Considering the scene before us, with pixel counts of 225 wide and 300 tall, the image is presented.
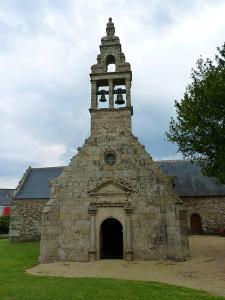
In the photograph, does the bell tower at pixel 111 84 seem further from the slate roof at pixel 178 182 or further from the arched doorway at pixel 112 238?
the slate roof at pixel 178 182

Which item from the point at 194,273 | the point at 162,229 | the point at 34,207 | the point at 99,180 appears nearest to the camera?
the point at 194,273

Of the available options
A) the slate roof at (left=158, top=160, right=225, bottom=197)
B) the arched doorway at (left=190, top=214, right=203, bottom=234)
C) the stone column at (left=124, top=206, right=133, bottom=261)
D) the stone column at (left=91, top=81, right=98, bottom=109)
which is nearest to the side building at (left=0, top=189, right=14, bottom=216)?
the slate roof at (left=158, top=160, right=225, bottom=197)

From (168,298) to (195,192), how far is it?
59.7 feet

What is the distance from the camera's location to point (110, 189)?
15.3 metres

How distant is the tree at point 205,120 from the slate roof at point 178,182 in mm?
12196

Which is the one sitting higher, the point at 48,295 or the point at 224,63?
the point at 224,63

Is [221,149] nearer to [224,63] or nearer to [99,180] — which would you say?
[224,63]

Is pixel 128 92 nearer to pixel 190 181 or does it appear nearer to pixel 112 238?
pixel 112 238

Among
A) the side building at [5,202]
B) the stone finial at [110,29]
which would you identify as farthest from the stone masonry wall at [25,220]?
the side building at [5,202]

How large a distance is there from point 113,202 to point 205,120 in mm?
6028

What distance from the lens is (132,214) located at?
1490 centimetres

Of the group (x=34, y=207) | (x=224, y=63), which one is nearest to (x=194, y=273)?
(x=224, y=63)

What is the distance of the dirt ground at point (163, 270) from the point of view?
1003cm

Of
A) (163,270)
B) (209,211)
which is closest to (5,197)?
(209,211)
